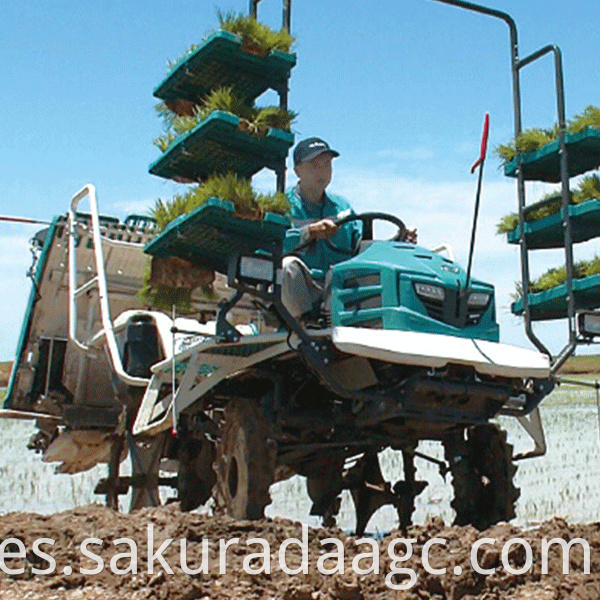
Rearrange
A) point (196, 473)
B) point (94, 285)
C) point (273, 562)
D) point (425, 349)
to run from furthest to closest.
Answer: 1. point (94, 285)
2. point (196, 473)
3. point (425, 349)
4. point (273, 562)

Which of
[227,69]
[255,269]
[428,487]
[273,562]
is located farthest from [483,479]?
[428,487]

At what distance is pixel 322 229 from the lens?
636cm

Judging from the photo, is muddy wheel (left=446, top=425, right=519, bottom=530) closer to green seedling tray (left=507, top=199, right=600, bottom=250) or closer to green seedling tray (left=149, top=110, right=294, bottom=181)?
green seedling tray (left=507, top=199, right=600, bottom=250)

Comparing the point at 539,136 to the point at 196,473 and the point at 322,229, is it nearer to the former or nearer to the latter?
the point at 322,229

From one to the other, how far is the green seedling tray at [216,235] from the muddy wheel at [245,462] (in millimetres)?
857

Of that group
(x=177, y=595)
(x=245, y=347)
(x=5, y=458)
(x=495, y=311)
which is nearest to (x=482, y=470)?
(x=495, y=311)

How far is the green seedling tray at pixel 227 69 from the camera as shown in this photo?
255 inches

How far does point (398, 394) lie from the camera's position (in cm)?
591

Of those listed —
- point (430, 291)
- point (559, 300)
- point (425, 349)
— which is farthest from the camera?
point (559, 300)

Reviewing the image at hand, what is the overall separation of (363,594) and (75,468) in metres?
5.21

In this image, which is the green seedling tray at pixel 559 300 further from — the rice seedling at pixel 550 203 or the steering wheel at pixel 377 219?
the steering wheel at pixel 377 219

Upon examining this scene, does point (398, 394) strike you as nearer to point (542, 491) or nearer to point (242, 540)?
point (242, 540)

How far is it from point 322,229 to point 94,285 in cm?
206

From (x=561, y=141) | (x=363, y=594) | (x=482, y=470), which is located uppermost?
(x=561, y=141)
